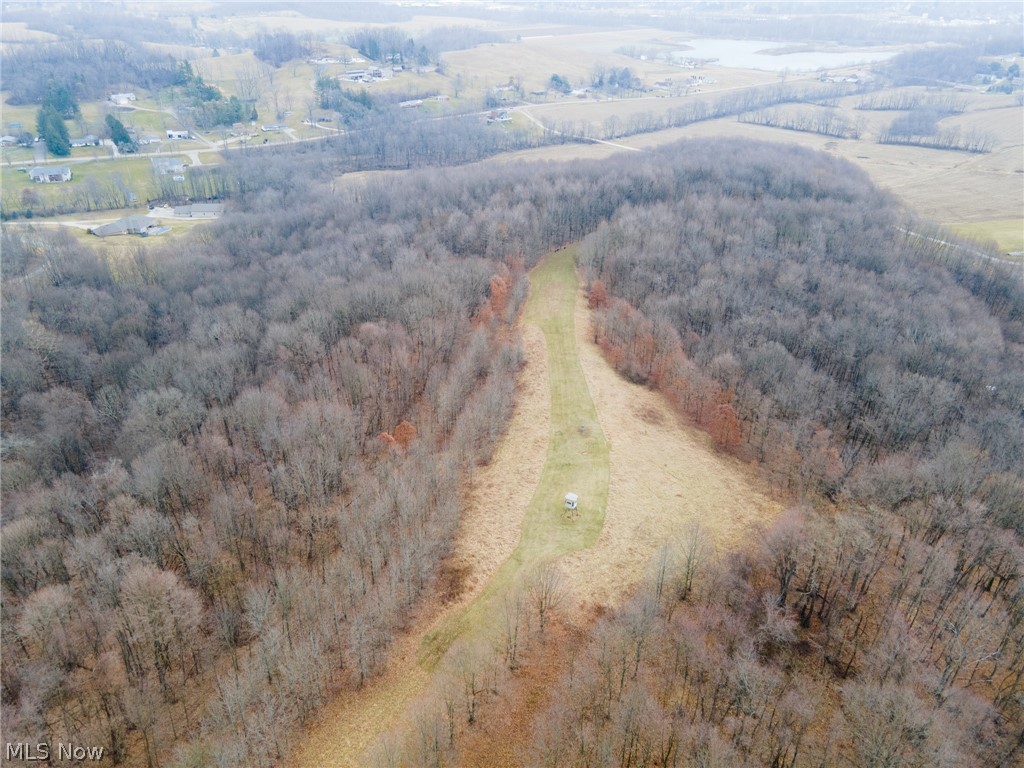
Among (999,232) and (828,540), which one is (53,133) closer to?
(828,540)

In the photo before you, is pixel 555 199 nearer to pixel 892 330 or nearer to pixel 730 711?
pixel 892 330

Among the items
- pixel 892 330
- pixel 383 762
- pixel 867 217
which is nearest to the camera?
pixel 383 762

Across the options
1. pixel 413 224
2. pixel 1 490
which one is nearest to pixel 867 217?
pixel 413 224

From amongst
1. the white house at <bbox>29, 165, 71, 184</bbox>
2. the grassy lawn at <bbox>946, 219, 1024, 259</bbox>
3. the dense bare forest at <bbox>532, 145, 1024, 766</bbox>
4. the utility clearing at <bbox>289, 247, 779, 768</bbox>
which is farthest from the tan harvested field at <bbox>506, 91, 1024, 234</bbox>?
the white house at <bbox>29, 165, 71, 184</bbox>

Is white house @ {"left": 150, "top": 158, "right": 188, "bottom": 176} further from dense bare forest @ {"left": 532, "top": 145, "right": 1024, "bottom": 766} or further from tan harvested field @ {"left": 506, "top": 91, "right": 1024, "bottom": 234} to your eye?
dense bare forest @ {"left": 532, "top": 145, "right": 1024, "bottom": 766}
